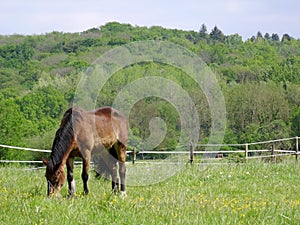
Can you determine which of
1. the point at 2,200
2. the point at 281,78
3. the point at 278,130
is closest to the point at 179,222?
the point at 2,200

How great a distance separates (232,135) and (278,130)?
5.39 m

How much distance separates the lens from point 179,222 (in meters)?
4.66

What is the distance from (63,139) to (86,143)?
16.0 inches

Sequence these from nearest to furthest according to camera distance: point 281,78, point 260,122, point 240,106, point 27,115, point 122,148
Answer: point 122,148 → point 260,122 → point 240,106 → point 27,115 → point 281,78

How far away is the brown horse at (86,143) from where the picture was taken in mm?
6680

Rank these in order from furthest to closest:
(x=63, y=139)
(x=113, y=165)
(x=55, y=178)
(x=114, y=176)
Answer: (x=113, y=165) → (x=114, y=176) → (x=63, y=139) → (x=55, y=178)

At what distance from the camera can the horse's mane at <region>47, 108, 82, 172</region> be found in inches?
263

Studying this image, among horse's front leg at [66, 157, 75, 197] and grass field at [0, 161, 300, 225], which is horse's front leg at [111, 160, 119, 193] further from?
horse's front leg at [66, 157, 75, 197]

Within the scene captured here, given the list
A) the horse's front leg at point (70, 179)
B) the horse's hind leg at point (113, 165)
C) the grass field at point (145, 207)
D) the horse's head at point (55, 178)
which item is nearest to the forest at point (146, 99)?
the horse's hind leg at point (113, 165)

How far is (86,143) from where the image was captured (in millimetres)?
7137

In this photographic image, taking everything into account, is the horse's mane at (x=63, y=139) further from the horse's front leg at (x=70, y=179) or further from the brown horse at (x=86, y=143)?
the horse's front leg at (x=70, y=179)

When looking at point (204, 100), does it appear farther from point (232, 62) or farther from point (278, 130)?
point (232, 62)

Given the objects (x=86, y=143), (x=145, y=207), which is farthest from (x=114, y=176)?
(x=145, y=207)

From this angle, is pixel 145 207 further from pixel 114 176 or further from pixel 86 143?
pixel 114 176
